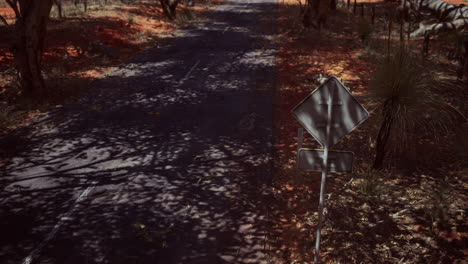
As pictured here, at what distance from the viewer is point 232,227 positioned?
5539mm

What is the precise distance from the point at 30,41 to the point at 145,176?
22.2 ft

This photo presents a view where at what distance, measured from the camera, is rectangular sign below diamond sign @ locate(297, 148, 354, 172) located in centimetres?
410

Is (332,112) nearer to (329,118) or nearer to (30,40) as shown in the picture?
(329,118)

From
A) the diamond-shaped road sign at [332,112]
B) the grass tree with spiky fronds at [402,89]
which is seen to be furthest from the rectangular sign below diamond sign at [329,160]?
the grass tree with spiky fronds at [402,89]

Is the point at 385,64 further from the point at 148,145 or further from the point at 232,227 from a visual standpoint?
the point at 148,145

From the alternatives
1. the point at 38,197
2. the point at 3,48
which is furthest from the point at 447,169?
the point at 3,48

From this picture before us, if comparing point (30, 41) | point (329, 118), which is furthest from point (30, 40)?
point (329, 118)

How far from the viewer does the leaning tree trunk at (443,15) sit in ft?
56.7

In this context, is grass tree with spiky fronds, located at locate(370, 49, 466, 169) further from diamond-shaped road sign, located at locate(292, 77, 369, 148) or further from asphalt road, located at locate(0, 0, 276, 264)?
asphalt road, located at locate(0, 0, 276, 264)

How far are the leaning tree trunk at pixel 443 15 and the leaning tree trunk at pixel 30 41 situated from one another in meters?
16.3

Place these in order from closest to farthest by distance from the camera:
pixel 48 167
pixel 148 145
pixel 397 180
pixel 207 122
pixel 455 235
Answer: pixel 455 235 → pixel 397 180 → pixel 48 167 → pixel 148 145 → pixel 207 122

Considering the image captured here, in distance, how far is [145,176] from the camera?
701 centimetres

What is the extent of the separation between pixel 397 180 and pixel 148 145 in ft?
18.3

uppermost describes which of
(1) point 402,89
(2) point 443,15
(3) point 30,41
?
(2) point 443,15
